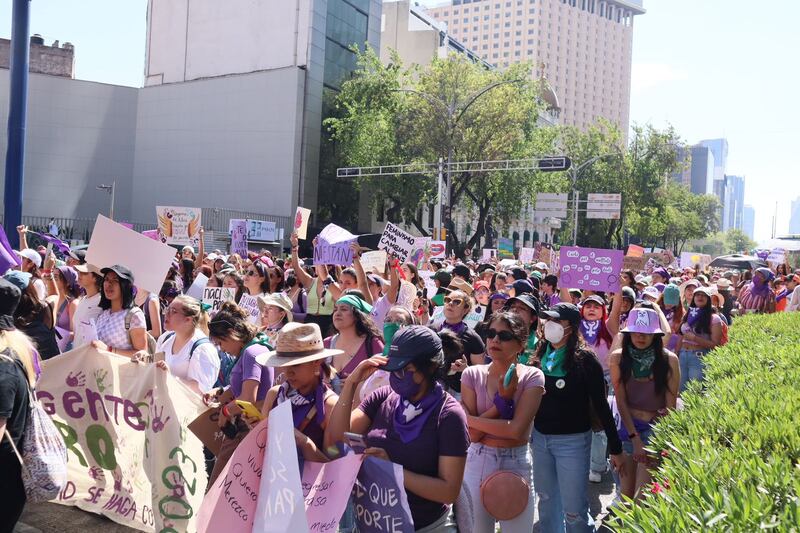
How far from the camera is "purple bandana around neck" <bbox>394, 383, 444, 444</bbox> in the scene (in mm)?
3479

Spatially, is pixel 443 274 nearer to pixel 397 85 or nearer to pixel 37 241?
pixel 37 241

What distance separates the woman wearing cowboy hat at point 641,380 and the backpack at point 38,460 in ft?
11.8

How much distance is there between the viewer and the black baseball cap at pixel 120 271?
6.39m

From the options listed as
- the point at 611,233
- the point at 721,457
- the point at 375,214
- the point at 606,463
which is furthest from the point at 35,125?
the point at 721,457

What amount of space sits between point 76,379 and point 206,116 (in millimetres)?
42782

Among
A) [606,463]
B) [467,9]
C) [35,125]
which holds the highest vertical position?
[467,9]

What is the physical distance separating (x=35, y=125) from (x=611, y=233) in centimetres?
4061

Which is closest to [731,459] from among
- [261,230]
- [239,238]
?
[239,238]

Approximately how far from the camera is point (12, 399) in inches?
138

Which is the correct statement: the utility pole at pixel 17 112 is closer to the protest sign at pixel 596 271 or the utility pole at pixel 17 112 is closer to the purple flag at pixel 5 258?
the purple flag at pixel 5 258

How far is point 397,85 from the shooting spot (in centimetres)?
4175

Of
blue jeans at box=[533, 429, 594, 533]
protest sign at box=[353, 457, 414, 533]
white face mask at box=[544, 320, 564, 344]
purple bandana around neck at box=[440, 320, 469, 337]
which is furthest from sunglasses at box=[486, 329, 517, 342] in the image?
purple bandana around neck at box=[440, 320, 469, 337]

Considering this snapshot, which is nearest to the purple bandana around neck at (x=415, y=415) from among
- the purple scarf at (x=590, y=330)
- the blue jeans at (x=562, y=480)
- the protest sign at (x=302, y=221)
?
the blue jeans at (x=562, y=480)

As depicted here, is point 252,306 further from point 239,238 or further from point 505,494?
point 239,238
